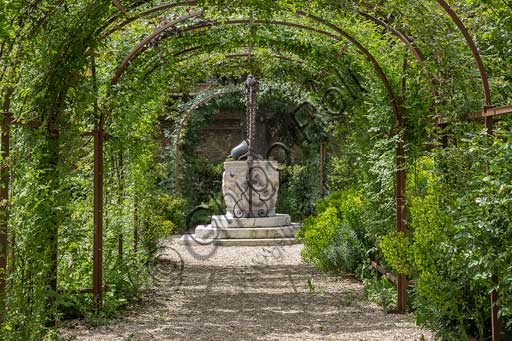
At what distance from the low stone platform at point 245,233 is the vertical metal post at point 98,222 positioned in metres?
6.26

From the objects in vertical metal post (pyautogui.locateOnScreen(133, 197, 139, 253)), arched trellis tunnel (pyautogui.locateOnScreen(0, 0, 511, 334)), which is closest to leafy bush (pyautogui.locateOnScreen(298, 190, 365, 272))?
arched trellis tunnel (pyautogui.locateOnScreen(0, 0, 511, 334))

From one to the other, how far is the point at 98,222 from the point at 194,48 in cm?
263

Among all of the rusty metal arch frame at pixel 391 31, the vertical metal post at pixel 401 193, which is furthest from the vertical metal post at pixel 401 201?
the rusty metal arch frame at pixel 391 31

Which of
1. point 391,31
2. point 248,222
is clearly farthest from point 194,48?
point 248,222

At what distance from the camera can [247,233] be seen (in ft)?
40.3

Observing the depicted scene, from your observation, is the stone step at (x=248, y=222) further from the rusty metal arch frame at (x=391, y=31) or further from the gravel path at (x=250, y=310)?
the rusty metal arch frame at (x=391, y=31)

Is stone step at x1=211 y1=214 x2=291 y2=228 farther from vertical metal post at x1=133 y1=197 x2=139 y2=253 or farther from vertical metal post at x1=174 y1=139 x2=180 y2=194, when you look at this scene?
vertical metal post at x1=133 y1=197 x2=139 y2=253

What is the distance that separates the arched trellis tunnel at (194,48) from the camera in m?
4.20

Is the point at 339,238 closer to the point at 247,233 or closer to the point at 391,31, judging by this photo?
the point at 391,31

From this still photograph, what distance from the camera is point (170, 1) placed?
595 centimetres

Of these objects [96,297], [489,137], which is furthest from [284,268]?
[489,137]

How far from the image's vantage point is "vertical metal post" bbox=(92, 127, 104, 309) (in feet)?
19.1

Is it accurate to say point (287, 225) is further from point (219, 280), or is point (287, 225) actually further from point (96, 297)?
point (96, 297)

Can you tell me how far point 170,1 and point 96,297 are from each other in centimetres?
251
